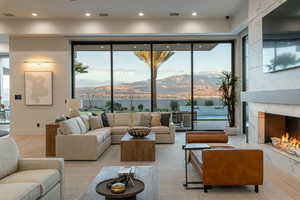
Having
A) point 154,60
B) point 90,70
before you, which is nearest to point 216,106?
point 154,60

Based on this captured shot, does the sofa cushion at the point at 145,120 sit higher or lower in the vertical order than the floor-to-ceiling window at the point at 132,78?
lower

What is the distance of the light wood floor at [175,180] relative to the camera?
3.31 m

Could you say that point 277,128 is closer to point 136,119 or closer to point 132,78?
point 136,119

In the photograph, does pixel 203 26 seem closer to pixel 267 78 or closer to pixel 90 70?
pixel 267 78

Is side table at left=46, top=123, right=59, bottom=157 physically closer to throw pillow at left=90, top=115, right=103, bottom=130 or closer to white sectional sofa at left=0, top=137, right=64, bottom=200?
throw pillow at left=90, top=115, right=103, bottom=130

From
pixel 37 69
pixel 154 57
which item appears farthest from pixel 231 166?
pixel 37 69

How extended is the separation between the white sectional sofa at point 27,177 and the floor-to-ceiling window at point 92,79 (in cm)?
586

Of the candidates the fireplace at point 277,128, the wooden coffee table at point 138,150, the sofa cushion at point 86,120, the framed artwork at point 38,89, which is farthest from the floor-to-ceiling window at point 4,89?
the fireplace at point 277,128

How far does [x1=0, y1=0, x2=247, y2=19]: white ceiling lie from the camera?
21.3ft

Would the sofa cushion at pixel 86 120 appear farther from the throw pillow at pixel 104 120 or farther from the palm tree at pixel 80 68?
the palm tree at pixel 80 68

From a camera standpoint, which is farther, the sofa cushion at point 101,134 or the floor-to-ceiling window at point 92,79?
the floor-to-ceiling window at point 92,79

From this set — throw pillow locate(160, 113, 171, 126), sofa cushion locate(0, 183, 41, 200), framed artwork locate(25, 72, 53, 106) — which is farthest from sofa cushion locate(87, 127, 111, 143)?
framed artwork locate(25, 72, 53, 106)

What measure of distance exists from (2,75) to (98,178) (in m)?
10.7

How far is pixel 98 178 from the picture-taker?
2.92 meters
